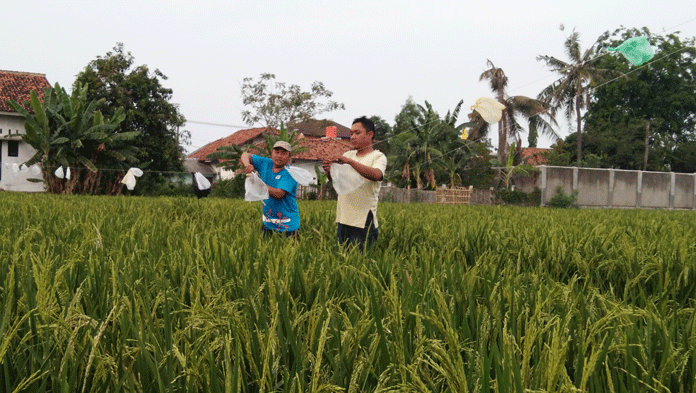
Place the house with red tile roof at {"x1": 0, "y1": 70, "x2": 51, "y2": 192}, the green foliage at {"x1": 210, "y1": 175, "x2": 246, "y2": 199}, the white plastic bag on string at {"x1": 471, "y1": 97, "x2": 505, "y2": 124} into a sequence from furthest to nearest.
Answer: the green foliage at {"x1": 210, "y1": 175, "x2": 246, "y2": 199} < the house with red tile roof at {"x1": 0, "y1": 70, "x2": 51, "y2": 192} < the white plastic bag on string at {"x1": 471, "y1": 97, "x2": 505, "y2": 124}

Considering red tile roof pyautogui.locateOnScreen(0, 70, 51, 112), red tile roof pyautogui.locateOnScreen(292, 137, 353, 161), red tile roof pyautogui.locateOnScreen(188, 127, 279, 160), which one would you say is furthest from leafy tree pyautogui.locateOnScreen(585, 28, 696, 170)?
red tile roof pyautogui.locateOnScreen(0, 70, 51, 112)

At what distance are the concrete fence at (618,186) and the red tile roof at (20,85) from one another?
74.3 ft

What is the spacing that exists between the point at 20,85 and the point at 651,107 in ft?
120

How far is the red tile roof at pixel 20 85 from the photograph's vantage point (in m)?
25.9

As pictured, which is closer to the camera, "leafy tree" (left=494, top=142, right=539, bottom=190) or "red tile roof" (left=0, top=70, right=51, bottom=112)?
"leafy tree" (left=494, top=142, right=539, bottom=190)

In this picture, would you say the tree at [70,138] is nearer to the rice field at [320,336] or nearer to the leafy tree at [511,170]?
the leafy tree at [511,170]

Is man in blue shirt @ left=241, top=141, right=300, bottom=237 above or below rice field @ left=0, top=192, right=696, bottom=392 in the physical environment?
above

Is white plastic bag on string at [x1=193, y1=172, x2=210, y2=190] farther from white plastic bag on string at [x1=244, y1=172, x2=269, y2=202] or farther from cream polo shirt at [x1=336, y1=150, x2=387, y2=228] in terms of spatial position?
cream polo shirt at [x1=336, y1=150, x2=387, y2=228]

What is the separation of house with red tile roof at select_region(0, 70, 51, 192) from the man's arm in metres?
22.5

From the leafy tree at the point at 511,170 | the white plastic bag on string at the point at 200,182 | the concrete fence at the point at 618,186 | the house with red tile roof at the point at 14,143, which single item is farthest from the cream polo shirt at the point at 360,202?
the house with red tile roof at the point at 14,143

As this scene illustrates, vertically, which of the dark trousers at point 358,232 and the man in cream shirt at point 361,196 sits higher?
the man in cream shirt at point 361,196

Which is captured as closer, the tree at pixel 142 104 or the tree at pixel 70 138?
the tree at pixel 70 138

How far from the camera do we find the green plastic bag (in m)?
8.66

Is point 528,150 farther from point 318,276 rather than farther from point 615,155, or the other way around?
point 318,276
